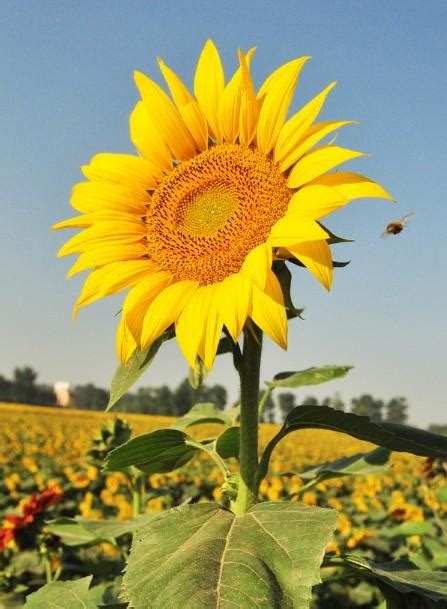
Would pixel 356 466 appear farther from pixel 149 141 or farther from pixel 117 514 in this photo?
pixel 117 514

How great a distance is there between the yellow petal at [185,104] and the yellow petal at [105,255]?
1.17ft

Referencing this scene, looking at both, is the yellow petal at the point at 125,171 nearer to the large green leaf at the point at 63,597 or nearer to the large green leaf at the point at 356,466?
the large green leaf at the point at 356,466

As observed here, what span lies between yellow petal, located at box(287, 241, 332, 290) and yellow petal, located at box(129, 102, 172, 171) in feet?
1.90

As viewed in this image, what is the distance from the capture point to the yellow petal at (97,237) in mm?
1785

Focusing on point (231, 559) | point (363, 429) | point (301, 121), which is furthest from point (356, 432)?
point (301, 121)

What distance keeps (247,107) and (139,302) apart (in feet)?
1.70

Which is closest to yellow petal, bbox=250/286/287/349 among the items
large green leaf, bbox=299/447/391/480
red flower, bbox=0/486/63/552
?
large green leaf, bbox=299/447/391/480

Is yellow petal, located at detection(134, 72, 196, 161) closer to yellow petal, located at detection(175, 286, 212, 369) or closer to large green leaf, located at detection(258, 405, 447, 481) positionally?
yellow petal, located at detection(175, 286, 212, 369)

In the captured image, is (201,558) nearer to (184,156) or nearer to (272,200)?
(272,200)

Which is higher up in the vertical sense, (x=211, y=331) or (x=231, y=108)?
(x=231, y=108)

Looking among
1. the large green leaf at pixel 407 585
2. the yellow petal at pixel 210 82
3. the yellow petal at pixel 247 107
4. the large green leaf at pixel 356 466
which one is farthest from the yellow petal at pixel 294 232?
the large green leaf at pixel 356 466

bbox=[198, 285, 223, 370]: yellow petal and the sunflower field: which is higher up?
bbox=[198, 285, 223, 370]: yellow petal

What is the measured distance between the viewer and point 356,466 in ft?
7.22

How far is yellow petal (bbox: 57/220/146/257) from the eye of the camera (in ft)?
5.86
